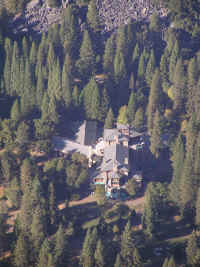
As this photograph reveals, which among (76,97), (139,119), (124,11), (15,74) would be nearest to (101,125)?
(76,97)

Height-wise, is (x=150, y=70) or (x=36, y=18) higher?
(x=36, y=18)

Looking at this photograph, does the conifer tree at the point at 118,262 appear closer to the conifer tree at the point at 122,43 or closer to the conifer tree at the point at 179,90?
the conifer tree at the point at 179,90

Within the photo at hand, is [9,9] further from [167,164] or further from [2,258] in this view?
[2,258]

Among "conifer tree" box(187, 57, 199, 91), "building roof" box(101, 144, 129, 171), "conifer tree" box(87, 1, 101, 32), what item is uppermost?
"conifer tree" box(87, 1, 101, 32)

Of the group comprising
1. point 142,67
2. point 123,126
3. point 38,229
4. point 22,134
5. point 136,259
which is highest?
point 142,67

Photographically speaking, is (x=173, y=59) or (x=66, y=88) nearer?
(x=66, y=88)

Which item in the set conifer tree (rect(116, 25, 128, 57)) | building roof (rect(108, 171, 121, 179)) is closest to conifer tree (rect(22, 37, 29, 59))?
conifer tree (rect(116, 25, 128, 57))

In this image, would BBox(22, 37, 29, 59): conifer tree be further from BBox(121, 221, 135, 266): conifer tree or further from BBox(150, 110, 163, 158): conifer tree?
BBox(121, 221, 135, 266): conifer tree

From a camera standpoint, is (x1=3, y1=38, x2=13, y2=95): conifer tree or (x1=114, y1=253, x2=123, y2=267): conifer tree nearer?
(x1=114, y1=253, x2=123, y2=267): conifer tree

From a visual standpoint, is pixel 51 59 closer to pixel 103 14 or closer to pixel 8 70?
pixel 8 70
